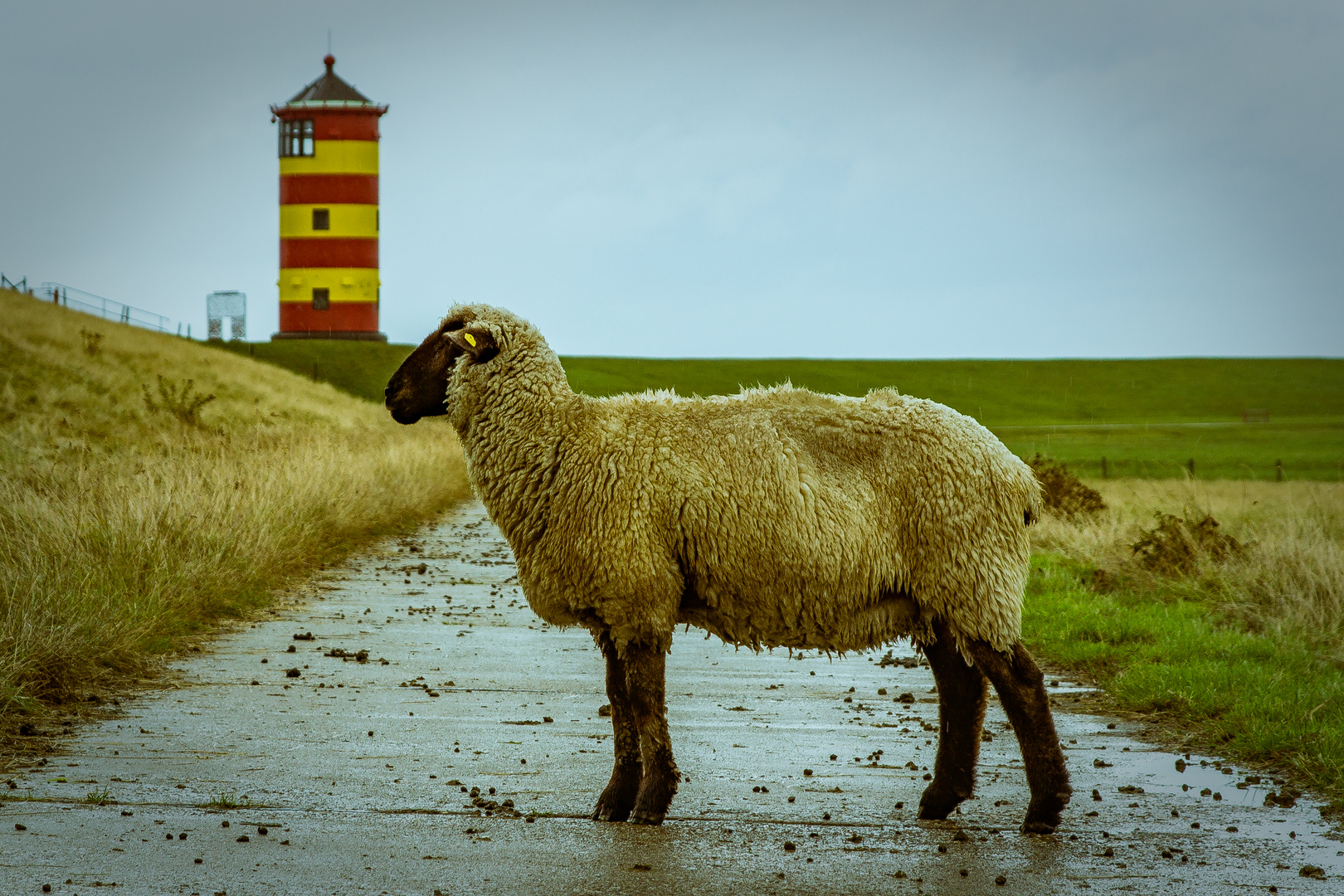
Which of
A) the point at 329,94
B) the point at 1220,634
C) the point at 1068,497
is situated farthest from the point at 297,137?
the point at 1220,634

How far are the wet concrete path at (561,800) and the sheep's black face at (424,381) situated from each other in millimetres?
1953

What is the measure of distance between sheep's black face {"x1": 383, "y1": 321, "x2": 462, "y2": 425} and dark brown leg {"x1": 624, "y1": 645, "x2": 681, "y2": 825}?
Result: 5.64 ft

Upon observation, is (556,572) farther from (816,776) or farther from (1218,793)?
(1218,793)

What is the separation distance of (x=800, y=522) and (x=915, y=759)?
2.06m

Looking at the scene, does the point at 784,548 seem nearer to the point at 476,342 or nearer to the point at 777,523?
the point at 777,523

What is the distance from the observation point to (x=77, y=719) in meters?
7.78

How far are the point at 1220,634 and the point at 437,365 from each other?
24.2ft

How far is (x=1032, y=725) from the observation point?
6082 mm

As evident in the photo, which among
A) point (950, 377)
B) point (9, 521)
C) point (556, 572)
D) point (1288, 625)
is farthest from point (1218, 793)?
point (950, 377)

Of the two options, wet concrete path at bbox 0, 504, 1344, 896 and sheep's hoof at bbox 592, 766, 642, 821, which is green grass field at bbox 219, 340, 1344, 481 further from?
sheep's hoof at bbox 592, 766, 642, 821

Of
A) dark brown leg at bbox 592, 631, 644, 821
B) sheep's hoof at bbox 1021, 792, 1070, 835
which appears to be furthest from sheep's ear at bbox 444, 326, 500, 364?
sheep's hoof at bbox 1021, 792, 1070, 835

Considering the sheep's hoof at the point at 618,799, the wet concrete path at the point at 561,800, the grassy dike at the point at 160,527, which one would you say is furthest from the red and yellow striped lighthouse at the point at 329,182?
the sheep's hoof at the point at 618,799

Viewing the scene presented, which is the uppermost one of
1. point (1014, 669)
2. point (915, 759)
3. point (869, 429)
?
point (869, 429)

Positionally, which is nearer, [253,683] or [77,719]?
[77,719]
